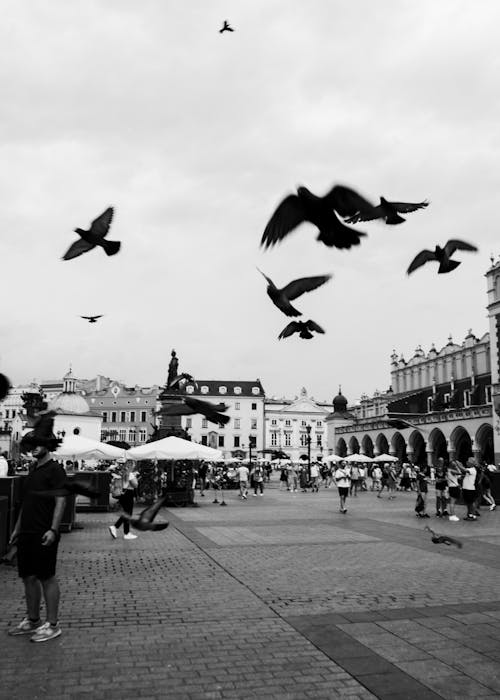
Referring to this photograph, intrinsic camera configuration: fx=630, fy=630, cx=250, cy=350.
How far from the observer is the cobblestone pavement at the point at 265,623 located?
517 cm

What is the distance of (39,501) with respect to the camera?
21.2 feet

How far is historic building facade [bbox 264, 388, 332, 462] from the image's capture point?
4707 inches

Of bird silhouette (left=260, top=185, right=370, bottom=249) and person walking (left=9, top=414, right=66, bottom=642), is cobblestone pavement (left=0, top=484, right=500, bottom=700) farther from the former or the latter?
bird silhouette (left=260, top=185, right=370, bottom=249)

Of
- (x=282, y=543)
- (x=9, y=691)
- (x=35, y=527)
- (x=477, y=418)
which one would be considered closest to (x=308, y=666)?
(x=9, y=691)

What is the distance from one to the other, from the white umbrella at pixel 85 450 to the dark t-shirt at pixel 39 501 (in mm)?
14141

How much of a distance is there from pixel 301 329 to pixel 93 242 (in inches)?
70.2

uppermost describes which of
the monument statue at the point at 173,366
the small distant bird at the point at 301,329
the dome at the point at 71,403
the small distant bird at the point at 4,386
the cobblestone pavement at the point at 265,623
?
the dome at the point at 71,403

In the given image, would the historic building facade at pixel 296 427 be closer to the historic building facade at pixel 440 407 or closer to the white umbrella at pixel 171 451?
the historic building facade at pixel 440 407

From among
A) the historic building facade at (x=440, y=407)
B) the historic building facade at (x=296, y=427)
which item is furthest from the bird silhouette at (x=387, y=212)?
the historic building facade at (x=296, y=427)

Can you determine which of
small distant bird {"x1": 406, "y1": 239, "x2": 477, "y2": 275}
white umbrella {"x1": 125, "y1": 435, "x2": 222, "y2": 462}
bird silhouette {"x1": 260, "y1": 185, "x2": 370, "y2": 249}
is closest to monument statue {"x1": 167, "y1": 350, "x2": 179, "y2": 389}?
white umbrella {"x1": 125, "y1": 435, "x2": 222, "y2": 462}

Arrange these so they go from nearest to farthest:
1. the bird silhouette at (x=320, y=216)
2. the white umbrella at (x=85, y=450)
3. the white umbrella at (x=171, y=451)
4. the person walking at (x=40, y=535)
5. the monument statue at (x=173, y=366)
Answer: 1. the bird silhouette at (x=320, y=216)
2. the person walking at (x=40, y=535)
3. the white umbrella at (x=85, y=450)
4. the white umbrella at (x=171, y=451)
5. the monument statue at (x=173, y=366)

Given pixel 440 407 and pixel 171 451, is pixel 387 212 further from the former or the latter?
pixel 440 407

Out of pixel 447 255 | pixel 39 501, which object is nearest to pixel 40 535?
pixel 39 501

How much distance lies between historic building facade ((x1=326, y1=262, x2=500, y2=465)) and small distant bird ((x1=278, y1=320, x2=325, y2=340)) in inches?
1609
